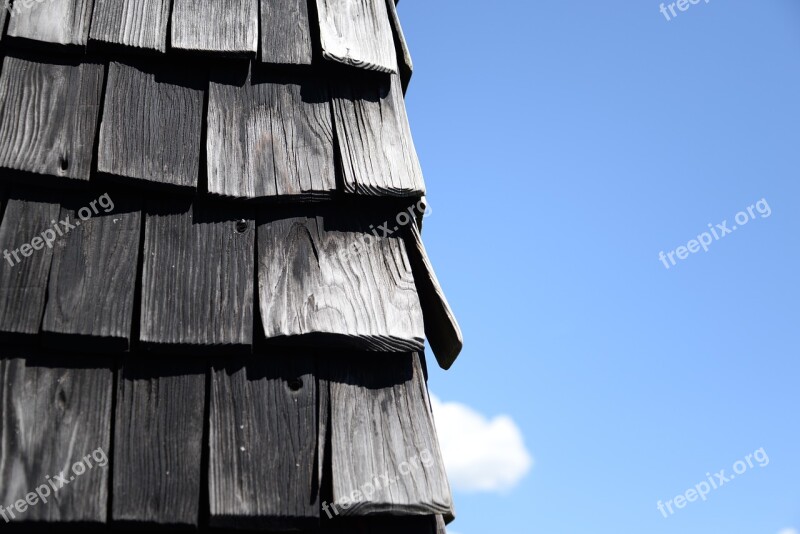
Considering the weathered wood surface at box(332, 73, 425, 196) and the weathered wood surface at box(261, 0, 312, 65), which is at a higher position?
the weathered wood surface at box(261, 0, 312, 65)

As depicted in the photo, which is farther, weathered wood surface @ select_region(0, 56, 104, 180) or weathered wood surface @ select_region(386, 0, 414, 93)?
weathered wood surface @ select_region(386, 0, 414, 93)

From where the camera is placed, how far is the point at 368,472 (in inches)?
52.8

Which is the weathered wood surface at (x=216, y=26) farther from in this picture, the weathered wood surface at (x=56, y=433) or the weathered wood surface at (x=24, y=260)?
the weathered wood surface at (x=56, y=433)

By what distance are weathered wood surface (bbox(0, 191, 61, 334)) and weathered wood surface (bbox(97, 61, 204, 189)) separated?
0.46 ft

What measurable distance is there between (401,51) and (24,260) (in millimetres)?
940

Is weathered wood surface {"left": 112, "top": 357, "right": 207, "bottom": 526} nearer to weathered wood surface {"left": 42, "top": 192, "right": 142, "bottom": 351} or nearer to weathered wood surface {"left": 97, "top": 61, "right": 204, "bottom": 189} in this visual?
weathered wood surface {"left": 42, "top": 192, "right": 142, "bottom": 351}

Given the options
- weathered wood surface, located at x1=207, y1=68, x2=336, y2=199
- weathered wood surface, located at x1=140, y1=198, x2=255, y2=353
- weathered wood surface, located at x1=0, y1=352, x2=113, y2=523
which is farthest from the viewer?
weathered wood surface, located at x1=207, y1=68, x2=336, y2=199

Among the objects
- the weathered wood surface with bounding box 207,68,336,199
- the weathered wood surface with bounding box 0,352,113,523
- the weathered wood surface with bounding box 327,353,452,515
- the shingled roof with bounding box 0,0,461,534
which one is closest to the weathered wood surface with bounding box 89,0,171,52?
the shingled roof with bounding box 0,0,461,534

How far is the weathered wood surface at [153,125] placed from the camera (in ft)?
4.74

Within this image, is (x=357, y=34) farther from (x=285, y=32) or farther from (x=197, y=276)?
(x=197, y=276)

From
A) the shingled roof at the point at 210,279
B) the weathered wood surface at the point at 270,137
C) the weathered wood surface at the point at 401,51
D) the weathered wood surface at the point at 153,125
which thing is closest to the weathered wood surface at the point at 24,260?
the shingled roof at the point at 210,279

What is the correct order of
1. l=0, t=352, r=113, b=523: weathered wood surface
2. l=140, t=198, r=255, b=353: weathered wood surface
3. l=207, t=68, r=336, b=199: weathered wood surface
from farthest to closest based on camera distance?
l=207, t=68, r=336, b=199: weathered wood surface < l=140, t=198, r=255, b=353: weathered wood surface < l=0, t=352, r=113, b=523: weathered wood surface

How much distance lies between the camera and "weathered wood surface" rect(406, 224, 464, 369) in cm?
155

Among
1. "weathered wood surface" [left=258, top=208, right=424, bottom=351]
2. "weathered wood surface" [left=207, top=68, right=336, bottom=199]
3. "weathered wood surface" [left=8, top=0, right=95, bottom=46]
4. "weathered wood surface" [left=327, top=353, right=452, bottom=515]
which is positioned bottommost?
"weathered wood surface" [left=327, top=353, right=452, bottom=515]
